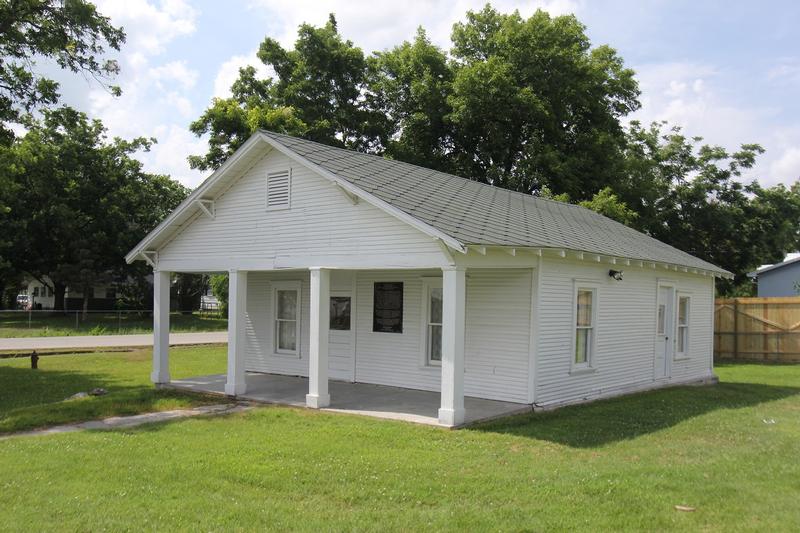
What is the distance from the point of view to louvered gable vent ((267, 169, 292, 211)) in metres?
13.1

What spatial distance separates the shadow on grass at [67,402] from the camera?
1121 centimetres

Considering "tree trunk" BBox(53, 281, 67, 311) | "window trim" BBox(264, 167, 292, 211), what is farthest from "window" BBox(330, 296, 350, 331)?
"tree trunk" BBox(53, 281, 67, 311)

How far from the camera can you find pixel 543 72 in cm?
3184

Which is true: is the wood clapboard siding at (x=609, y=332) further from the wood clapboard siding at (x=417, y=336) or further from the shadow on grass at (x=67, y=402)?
the shadow on grass at (x=67, y=402)

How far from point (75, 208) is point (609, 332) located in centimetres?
3699

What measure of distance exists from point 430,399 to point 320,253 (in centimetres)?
347

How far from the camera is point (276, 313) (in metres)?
16.9

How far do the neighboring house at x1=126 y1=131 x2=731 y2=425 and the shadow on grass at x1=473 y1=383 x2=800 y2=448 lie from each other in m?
0.60

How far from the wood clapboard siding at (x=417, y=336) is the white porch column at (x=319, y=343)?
2.55 meters

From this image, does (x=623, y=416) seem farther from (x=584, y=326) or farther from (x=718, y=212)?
(x=718, y=212)

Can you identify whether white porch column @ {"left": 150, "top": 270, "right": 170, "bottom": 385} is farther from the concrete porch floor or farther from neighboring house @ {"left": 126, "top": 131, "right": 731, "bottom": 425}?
the concrete porch floor

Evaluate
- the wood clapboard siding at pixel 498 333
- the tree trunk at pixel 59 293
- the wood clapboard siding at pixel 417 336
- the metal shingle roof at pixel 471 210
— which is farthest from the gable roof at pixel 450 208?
the tree trunk at pixel 59 293

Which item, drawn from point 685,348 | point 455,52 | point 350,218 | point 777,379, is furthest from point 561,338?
point 455,52

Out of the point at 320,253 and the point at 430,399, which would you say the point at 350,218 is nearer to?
the point at 320,253
